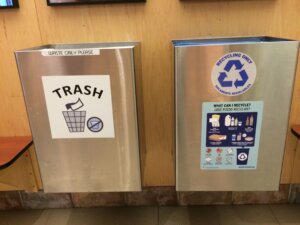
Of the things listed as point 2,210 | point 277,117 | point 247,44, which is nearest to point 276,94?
point 277,117

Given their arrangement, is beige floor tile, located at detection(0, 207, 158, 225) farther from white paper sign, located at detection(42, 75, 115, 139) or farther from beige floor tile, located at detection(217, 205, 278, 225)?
white paper sign, located at detection(42, 75, 115, 139)

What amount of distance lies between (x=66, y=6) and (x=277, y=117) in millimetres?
1085

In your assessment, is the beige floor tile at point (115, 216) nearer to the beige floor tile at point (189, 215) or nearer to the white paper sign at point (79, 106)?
the beige floor tile at point (189, 215)

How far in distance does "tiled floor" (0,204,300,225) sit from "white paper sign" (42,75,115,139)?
2.44ft

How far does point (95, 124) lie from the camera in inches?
39.5

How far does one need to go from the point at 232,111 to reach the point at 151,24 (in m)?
0.61

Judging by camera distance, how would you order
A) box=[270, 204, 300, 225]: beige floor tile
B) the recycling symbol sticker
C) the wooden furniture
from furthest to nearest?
box=[270, 204, 300, 225]: beige floor tile → the wooden furniture → the recycling symbol sticker

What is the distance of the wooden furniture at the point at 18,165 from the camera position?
1.20 m

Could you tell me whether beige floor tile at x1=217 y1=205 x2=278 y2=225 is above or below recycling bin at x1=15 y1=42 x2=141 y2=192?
below

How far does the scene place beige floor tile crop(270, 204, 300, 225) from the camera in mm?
1451

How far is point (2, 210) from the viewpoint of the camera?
1.65 meters

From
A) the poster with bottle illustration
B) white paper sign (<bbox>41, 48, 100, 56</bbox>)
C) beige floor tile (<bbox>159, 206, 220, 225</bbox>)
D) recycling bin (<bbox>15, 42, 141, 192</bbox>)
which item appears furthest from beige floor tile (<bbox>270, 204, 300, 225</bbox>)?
white paper sign (<bbox>41, 48, 100, 56</bbox>)

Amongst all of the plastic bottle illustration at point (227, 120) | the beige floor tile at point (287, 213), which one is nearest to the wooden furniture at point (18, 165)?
the plastic bottle illustration at point (227, 120)

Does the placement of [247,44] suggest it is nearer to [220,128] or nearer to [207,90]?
[207,90]
